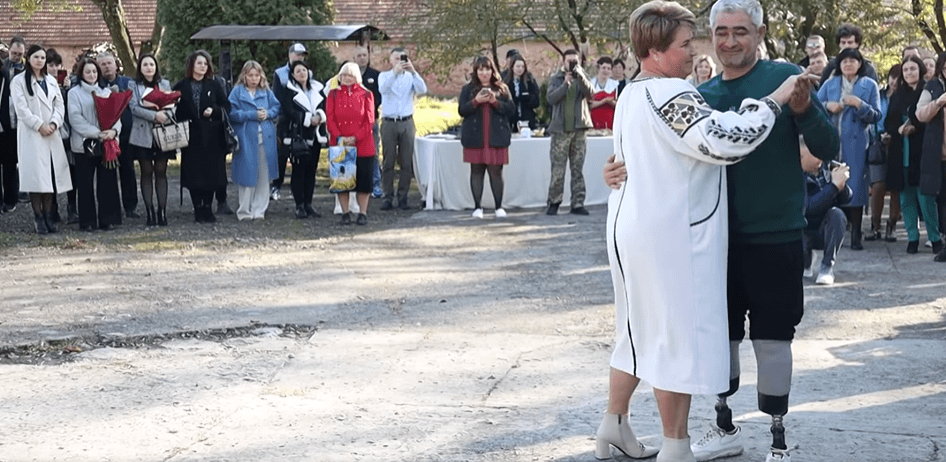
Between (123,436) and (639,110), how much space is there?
276cm

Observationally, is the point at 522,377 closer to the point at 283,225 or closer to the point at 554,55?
the point at 283,225

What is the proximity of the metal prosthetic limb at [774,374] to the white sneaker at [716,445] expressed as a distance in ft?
1.24

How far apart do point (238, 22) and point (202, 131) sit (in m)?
10.7

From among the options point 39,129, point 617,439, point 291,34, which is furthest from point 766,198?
point 291,34

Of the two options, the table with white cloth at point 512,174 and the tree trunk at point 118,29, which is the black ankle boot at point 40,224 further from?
the tree trunk at point 118,29

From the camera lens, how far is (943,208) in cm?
1088

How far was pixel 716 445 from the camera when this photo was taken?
5.15 metres

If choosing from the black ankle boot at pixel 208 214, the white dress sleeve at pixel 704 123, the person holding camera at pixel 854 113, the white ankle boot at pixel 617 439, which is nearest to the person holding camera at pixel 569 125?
the person holding camera at pixel 854 113

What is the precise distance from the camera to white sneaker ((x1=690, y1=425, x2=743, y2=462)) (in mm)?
5121

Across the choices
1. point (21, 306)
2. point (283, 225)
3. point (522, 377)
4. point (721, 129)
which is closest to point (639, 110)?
point (721, 129)

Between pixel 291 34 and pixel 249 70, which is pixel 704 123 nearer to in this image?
pixel 249 70

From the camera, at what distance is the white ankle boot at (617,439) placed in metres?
5.06

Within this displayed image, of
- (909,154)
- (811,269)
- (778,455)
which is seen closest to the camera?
(778,455)

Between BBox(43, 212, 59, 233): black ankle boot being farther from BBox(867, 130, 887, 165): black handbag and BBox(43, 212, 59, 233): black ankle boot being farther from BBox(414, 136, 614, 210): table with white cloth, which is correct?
BBox(867, 130, 887, 165): black handbag
